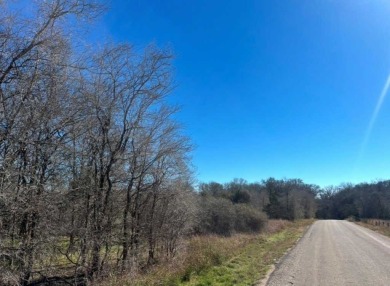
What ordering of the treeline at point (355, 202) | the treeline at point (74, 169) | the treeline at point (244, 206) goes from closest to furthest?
1. the treeline at point (74, 169)
2. the treeline at point (244, 206)
3. the treeline at point (355, 202)

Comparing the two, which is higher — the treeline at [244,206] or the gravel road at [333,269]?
the treeline at [244,206]

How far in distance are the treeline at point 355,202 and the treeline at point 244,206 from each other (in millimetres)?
12753

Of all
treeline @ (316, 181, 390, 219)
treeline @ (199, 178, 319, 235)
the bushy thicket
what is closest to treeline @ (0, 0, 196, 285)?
treeline @ (199, 178, 319, 235)

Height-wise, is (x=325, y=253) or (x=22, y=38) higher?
(x=22, y=38)

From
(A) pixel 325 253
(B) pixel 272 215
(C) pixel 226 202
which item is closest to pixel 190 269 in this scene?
(A) pixel 325 253

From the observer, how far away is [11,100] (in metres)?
7.25

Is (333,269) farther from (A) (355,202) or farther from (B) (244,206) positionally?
(A) (355,202)

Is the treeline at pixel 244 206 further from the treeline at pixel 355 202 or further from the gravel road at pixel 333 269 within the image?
the gravel road at pixel 333 269

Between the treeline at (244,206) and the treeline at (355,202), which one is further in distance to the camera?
the treeline at (355,202)

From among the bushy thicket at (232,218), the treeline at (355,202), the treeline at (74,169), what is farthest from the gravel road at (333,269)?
the treeline at (355,202)

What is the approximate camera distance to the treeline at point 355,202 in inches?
3741

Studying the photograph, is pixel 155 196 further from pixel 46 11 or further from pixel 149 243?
pixel 46 11

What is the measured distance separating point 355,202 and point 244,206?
68158 millimetres

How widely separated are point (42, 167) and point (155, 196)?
12082 mm
